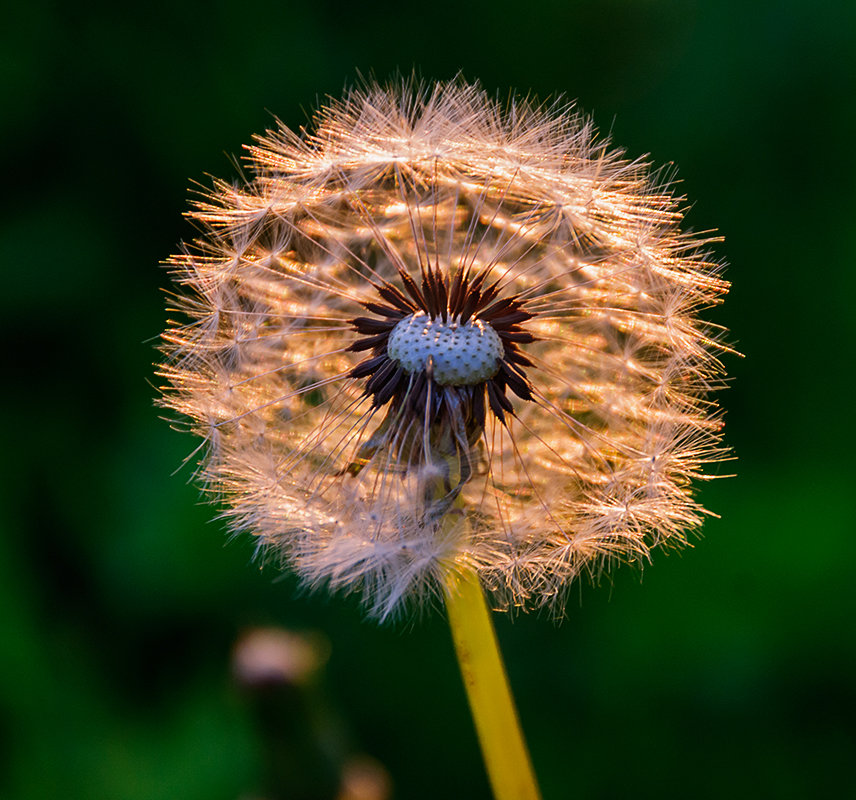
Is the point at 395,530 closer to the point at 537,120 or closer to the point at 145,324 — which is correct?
the point at 537,120

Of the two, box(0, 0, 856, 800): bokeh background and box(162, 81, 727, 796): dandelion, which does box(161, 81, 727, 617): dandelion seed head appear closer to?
box(162, 81, 727, 796): dandelion

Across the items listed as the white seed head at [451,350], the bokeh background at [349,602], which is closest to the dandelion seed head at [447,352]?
the white seed head at [451,350]

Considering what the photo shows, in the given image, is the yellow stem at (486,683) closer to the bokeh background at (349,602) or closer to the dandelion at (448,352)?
the dandelion at (448,352)

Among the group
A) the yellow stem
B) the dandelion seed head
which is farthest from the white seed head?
the yellow stem

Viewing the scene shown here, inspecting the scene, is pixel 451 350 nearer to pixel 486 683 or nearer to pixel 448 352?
pixel 448 352

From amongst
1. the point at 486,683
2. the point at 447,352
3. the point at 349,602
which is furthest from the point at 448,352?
the point at 349,602

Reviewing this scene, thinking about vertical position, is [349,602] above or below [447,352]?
below
